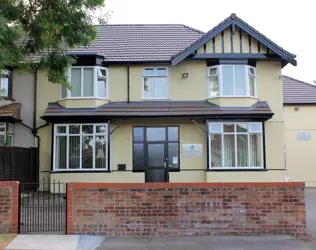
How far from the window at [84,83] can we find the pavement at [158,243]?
358 inches

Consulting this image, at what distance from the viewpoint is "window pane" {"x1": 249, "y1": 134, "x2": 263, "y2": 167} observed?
15742 mm

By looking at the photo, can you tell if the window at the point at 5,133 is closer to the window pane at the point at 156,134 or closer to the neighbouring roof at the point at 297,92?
the window pane at the point at 156,134

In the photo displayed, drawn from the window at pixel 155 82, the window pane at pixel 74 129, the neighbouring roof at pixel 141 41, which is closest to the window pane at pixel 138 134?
the window at pixel 155 82

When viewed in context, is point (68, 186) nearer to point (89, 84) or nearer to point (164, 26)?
point (89, 84)

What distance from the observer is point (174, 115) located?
15.3 m

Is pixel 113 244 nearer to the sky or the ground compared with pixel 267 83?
nearer to the ground

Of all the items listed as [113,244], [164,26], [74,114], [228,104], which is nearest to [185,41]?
[164,26]

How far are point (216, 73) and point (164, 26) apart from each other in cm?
499

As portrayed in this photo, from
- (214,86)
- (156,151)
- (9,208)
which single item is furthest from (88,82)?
(9,208)

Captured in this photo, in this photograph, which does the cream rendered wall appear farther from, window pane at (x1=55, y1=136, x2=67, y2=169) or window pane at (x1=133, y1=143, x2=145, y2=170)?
window pane at (x1=55, y1=136, x2=67, y2=169)

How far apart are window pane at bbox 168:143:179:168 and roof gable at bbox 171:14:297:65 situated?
11.4 ft

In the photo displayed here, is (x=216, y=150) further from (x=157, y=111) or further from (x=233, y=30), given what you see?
(x=233, y=30)

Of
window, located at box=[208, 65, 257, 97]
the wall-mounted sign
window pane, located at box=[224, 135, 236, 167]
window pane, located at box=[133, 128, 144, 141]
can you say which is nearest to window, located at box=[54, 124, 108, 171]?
window pane, located at box=[133, 128, 144, 141]

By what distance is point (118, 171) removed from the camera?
51.7ft
